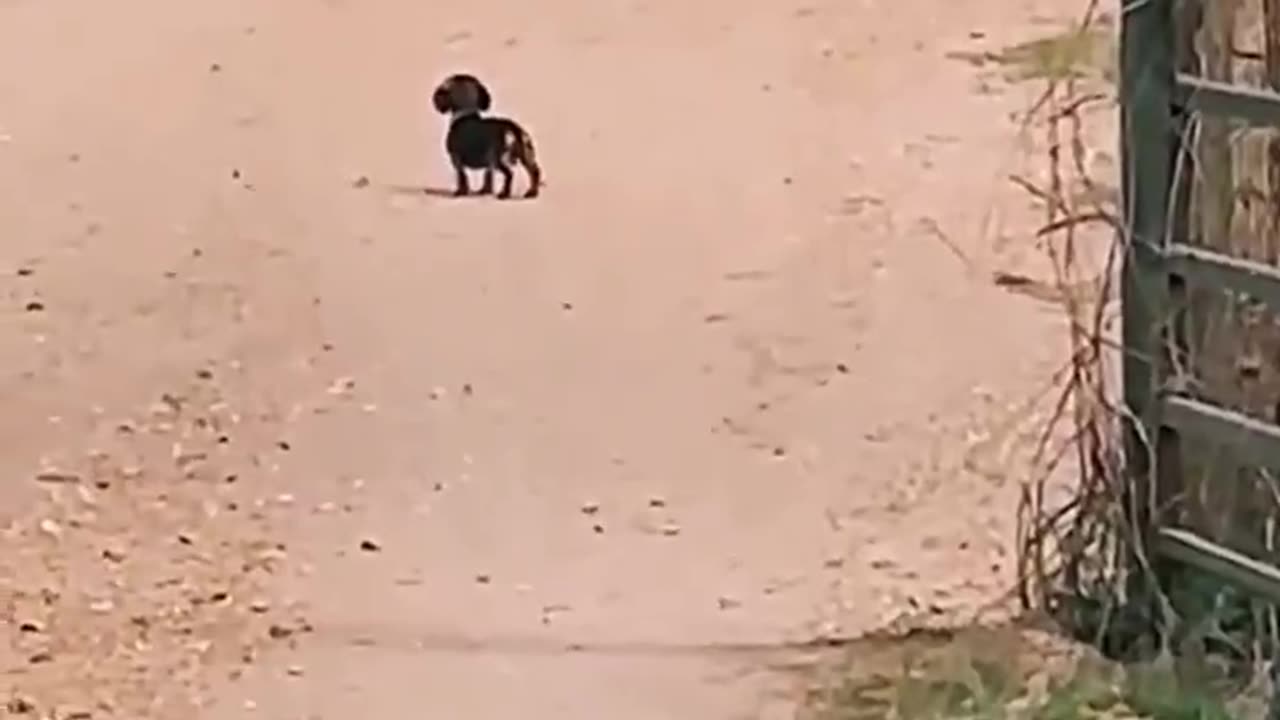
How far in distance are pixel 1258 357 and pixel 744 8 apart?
2.04 metres

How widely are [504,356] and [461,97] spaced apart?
2.35ft

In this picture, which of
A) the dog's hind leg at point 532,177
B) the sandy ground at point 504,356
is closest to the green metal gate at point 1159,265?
the sandy ground at point 504,356

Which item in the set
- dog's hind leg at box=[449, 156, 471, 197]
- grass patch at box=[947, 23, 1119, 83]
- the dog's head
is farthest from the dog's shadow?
grass patch at box=[947, 23, 1119, 83]

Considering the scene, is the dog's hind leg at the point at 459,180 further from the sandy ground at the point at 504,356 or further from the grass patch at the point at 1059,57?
the grass patch at the point at 1059,57

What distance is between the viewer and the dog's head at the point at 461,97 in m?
3.03

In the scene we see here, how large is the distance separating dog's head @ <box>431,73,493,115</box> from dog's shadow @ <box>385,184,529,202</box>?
124mm

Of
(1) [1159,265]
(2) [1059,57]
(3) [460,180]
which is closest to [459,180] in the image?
(3) [460,180]

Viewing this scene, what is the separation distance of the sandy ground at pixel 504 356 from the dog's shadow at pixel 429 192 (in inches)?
0.9

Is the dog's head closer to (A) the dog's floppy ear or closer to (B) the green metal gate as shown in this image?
(A) the dog's floppy ear

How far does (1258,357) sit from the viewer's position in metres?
1.67

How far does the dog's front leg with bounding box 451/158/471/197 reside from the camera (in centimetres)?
292

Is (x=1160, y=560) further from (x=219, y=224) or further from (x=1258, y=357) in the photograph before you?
(x=219, y=224)

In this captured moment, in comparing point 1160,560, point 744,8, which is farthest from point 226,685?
point 744,8

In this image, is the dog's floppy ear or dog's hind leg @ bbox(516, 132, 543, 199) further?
the dog's floppy ear
